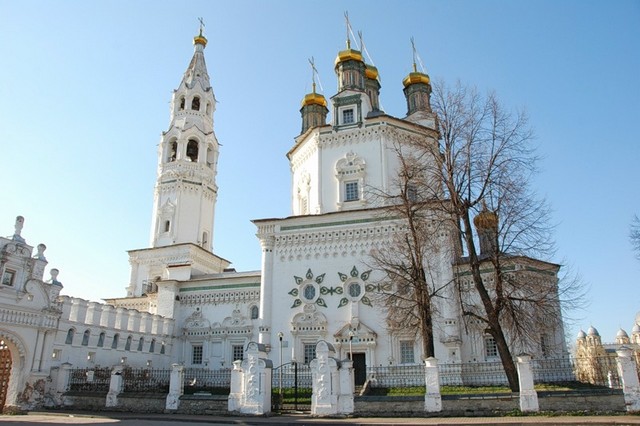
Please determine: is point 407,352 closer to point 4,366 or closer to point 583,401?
point 583,401

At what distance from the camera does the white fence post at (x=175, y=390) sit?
49.6ft

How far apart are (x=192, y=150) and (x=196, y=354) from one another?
13.6 m

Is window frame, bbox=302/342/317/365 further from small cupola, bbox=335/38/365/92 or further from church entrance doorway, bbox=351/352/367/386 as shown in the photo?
small cupola, bbox=335/38/365/92

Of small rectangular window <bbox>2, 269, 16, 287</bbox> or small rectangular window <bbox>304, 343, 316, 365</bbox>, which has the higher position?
small rectangular window <bbox>2, 269, 16, 287</bbox>

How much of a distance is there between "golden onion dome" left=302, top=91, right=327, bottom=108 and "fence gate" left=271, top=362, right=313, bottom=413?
15.5 m

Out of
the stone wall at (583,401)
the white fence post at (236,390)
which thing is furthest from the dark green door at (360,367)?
the stone wall at (583,401)

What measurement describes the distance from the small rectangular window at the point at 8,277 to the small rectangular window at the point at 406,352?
14.6 metres

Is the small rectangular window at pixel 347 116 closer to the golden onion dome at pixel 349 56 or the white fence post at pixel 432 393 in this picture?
the golden onion dome at pixel 349 56

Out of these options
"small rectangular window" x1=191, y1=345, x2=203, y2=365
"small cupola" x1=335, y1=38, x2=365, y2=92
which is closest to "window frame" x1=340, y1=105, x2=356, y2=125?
"small cupola" x1=335, y1=38, x2=365, y2=92

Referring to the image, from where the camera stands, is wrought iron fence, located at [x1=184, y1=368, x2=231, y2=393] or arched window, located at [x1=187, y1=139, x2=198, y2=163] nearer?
wrought iron fence, located at [x1=184, y1=368, x2=231, y2=393]

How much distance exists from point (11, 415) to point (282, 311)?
10.7 metres

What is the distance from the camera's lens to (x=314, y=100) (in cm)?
2962

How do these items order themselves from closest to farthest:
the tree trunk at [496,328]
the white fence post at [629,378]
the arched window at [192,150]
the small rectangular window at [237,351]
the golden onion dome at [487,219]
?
1. the white fence post at [629,378]
2. the tree trunk at [496,328]
3. the golden onion dome at [487,219]
4. the small rectangular window at [237,351]
5. the arched window at [192,150]

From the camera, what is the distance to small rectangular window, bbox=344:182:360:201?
24656mm
